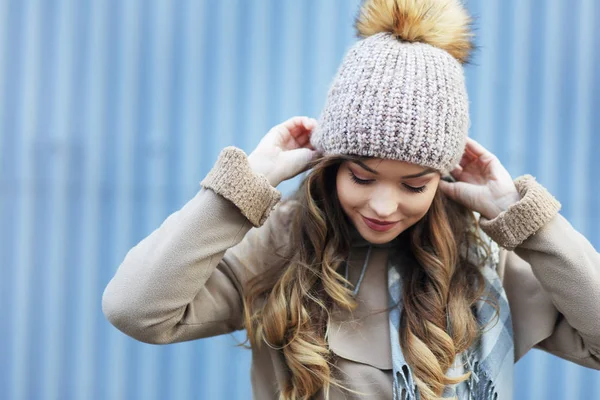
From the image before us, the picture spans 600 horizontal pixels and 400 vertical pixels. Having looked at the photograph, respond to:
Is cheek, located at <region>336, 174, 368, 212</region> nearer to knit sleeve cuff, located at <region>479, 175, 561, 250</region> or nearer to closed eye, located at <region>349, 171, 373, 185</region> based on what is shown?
closed eye, located at <region>349, 171, 373, 185</region>

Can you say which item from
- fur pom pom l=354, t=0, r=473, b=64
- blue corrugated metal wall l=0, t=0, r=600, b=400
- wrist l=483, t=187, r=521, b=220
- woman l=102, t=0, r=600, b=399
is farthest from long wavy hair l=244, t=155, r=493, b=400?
blue corrugated metal wall l=0, t=0, r=600, b=400

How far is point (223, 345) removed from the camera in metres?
2.49

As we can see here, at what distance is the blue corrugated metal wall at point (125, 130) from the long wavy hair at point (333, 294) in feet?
2.94

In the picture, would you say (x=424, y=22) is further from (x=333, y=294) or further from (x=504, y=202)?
(x=333, y=294)

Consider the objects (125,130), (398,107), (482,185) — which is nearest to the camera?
(398,107)

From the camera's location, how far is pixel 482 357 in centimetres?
155

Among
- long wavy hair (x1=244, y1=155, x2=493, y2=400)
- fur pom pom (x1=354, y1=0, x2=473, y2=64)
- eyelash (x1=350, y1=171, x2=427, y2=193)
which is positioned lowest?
long wavy hair (x1=244, y1=155, x2=493, y2=400)

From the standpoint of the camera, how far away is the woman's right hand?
157 centimetres

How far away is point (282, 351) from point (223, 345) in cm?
96

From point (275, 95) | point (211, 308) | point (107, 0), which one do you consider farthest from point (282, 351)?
point (107, 0)

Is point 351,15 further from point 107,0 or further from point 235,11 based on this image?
point 107,0

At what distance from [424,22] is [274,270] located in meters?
0.65

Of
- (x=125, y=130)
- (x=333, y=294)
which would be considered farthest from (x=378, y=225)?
(x=125, y=130)

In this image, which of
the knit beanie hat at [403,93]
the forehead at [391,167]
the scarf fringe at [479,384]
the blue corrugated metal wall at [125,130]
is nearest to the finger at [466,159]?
the knit beanie hat at [403,93]
